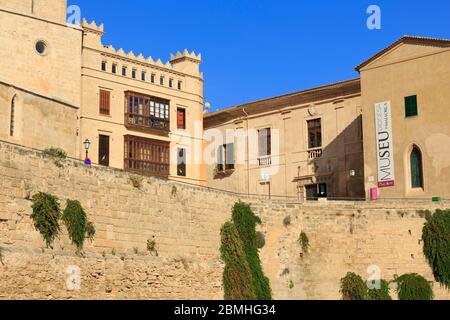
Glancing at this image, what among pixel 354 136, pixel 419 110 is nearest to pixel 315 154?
pixel 354 136

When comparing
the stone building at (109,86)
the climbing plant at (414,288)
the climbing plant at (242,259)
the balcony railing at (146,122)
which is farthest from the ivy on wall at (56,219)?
the balcony railing at (146,122)


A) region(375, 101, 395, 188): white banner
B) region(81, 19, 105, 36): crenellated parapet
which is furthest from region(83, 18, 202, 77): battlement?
region(375, 101, 395, 188): white banner

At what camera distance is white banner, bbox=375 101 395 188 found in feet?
134

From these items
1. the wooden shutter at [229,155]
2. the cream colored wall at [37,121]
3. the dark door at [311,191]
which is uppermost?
the wooden shutter at [229,155]

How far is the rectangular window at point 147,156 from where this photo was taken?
4541cm

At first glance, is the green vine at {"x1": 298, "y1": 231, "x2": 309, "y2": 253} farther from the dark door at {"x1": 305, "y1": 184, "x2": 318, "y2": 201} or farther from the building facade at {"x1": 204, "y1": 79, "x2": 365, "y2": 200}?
the dark door at {"x1": 305, "y1": 184, "x2": 318, "y2": 201}

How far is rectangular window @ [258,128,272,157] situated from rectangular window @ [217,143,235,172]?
2.01 metres

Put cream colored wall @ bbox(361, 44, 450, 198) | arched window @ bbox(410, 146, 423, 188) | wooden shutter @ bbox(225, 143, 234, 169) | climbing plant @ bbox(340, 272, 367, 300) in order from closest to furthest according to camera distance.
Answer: climbing plant @ bbox(340, 272, 367, 300)
cream colored wall @ bbox(361, 44, 450, 198)
arched window @ bbox(410, 146, 423, 188)
wooden shutter @ bbox(225, 143, 234, 169)

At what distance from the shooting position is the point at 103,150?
44.5m

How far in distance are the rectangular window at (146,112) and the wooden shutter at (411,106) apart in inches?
513

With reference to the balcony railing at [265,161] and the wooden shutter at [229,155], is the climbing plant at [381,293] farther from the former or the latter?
the wooden shutter at [229,155]

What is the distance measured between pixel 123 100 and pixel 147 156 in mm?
3099

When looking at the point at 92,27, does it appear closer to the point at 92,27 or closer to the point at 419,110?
the point at 92,27

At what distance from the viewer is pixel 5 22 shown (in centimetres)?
4091
